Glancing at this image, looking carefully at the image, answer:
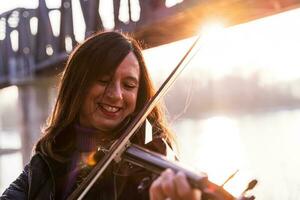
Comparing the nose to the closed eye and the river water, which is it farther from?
the river water

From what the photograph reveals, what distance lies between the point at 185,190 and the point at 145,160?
182 millimetres

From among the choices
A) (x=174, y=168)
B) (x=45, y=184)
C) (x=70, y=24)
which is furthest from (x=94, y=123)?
(x=70, y=24)

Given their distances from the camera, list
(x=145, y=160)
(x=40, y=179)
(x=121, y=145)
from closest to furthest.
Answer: (x=145, y=160) < (x=121, y=145) < (x=40, y=179)

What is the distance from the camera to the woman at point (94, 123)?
1.35m

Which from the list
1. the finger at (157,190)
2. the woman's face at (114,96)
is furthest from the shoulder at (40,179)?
the finger at (157,190)

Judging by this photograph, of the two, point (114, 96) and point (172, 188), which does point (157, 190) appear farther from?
point (114, 96)

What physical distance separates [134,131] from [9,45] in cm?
782

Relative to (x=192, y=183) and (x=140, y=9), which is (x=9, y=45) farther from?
(x=192, y=183)

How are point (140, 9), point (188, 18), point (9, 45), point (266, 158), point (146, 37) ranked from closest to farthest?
1. point (188, 18)
2. point (140, 9)
3. point (146, 37)
4. point (266, 158)
5. point (9, 45)

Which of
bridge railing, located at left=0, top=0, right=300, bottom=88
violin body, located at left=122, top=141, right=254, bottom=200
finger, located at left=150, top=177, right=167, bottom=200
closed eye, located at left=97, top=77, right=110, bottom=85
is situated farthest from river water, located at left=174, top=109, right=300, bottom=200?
finger, located at left=150, top=177, right=167, bottom=200

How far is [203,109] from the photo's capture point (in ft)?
32.3

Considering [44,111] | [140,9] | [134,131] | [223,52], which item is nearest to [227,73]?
[223,52]

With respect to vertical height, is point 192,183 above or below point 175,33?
below

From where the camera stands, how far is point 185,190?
3.22 ft
